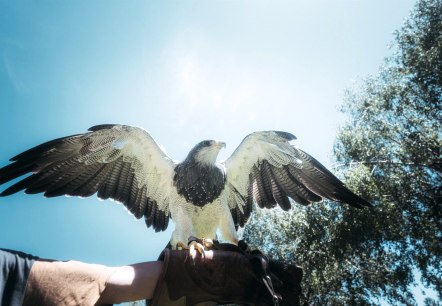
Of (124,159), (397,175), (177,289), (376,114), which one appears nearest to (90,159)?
(124,159)

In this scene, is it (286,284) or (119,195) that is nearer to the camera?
(286,284)

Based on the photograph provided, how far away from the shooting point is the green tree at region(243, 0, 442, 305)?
12.2 m

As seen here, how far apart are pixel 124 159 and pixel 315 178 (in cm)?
277

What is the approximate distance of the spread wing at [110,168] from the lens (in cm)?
448

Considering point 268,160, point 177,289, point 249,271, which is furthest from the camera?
point 268,160

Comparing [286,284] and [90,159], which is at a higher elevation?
[90,159]

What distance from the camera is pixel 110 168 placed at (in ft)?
16.7

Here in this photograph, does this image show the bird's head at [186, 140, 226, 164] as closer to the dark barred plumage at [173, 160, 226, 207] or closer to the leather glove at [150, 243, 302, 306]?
the dark barred plumage at [173, 160, 226, 207]

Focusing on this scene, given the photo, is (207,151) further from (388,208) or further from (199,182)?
(388,208)

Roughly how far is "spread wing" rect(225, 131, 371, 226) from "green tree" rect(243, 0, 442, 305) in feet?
23.7

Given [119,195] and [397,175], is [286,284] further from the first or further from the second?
[397,175]

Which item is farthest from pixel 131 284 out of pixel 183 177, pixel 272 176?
pixel 272 176

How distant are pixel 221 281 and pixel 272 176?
9.47 feet

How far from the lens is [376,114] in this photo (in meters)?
14.1
